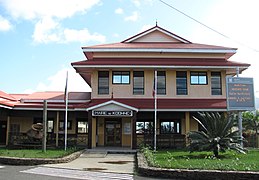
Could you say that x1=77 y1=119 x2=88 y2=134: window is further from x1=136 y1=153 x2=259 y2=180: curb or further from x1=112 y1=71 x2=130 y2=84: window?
x1=136 y1=153 x2=259 y2=180: curb

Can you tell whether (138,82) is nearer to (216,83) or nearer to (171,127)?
(171,127)

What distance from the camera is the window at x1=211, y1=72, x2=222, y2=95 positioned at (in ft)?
86.5

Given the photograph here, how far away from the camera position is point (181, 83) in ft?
86.6

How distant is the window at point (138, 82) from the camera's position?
86.1 ft

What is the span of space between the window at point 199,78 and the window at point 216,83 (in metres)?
0.63

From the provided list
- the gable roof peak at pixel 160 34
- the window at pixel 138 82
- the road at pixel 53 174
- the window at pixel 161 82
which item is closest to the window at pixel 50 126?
the window at pixel 138 82

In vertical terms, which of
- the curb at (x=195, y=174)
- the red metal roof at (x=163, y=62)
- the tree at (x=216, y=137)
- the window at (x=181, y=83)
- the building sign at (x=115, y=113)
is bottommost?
the curb at (x=195, y=174)

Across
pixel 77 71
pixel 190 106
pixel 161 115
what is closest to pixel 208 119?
pixel 190 106

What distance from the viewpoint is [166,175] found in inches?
498

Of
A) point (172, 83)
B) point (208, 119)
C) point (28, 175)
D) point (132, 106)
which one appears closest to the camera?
point (28, 175)

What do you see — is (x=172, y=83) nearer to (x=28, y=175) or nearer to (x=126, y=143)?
(x=126, y=143)

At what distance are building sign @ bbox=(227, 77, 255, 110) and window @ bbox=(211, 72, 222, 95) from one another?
221 inches

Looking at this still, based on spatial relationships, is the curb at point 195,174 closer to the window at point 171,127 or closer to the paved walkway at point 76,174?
the paved walkway at point 76,174

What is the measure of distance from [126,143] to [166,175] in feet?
45.2
